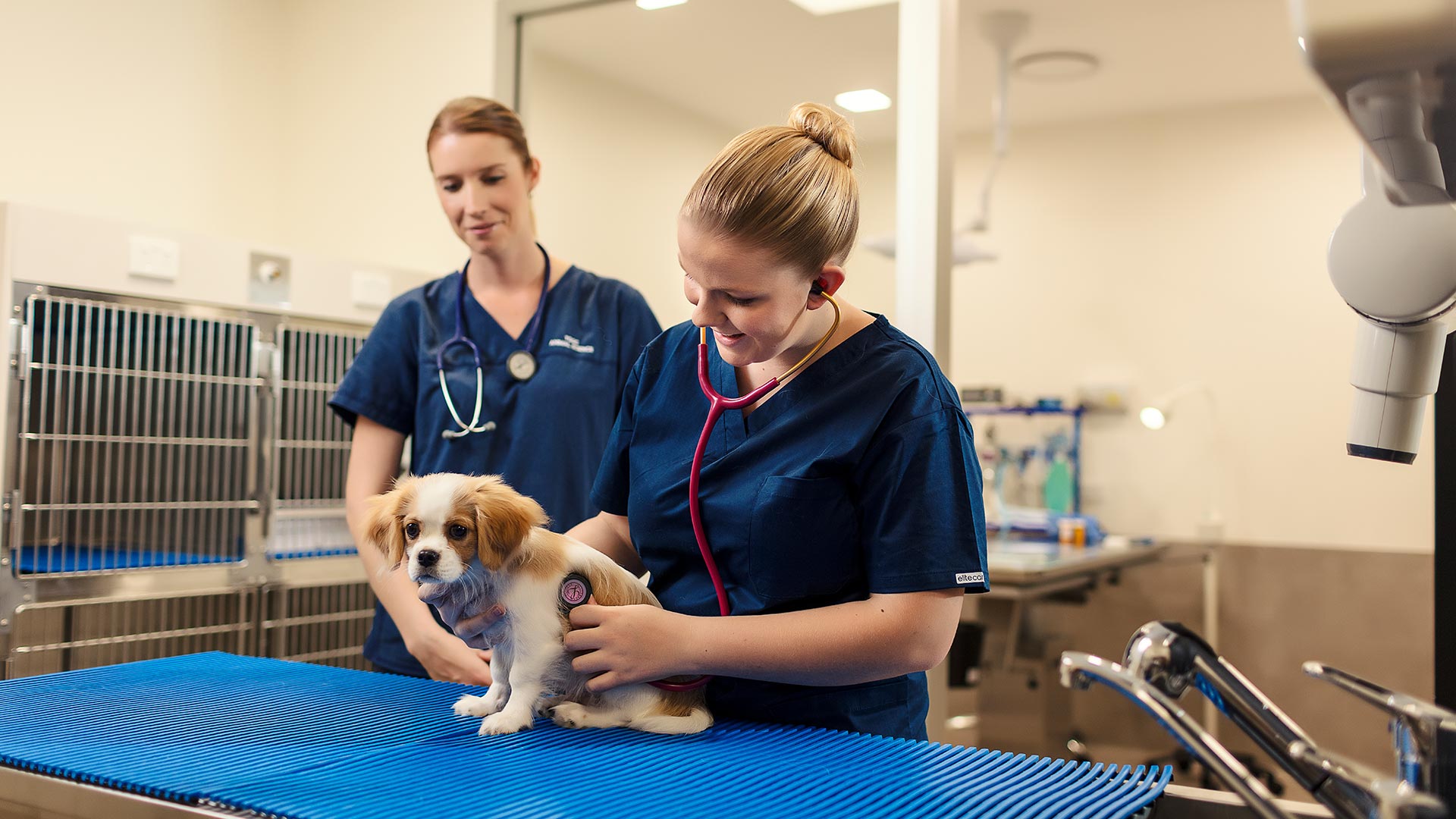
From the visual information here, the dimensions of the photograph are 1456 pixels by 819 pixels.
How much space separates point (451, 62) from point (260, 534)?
142 cm

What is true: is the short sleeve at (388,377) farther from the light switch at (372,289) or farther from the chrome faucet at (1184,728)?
the chrome faucet at (1184,728)

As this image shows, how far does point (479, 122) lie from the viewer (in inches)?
68.3

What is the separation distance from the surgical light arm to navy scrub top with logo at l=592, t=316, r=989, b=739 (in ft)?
1.24

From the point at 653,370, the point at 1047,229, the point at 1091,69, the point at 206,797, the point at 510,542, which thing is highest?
the point at 1091,69

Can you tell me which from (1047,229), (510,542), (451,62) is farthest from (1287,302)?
(510,542)

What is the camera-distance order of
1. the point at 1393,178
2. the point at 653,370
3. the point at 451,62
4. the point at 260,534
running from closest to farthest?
the point at 1393,178 < the point at 653,370 < the point at 260,534 < the point at 451,62

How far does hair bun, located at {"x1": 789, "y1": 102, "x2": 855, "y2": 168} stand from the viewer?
1.16 m

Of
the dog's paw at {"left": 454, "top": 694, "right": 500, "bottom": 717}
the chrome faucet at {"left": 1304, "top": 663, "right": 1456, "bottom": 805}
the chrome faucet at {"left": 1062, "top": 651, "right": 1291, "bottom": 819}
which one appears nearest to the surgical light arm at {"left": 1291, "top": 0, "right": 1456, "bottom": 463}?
the chrome faucet at {"left": 1304, "top": 663, "right": 1456, "bottom": 805}

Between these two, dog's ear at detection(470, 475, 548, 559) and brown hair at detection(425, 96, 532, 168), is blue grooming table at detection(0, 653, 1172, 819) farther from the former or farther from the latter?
brown hair at detection(425, 96, 532, 168)

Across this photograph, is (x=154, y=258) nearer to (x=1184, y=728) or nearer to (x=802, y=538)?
(x=802, y=538)

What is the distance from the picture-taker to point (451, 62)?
3080 mm

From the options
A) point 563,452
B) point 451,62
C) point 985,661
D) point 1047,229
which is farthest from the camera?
point 1047,229

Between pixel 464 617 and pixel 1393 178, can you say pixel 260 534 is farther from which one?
pixel 1393 178

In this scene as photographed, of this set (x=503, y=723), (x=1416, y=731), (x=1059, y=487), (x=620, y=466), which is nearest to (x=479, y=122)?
(x=620, y=466)
